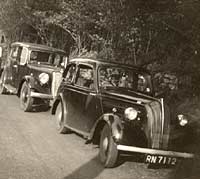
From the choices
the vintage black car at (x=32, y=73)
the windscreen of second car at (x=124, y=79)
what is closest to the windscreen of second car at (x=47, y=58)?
the vintage black car at (x=32, y=73)

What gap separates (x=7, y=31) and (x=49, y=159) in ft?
60.7

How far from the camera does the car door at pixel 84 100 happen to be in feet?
26.0

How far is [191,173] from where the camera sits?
7.25m

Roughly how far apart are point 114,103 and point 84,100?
89 centimetres

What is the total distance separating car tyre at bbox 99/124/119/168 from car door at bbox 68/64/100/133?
598 millimetres

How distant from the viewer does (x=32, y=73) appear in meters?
11.7

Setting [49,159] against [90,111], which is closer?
[49,159]

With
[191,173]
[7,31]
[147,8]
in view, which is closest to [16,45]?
[147,8]

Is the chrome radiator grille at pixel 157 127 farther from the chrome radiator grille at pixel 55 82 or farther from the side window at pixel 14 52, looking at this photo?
the side window at pixel 14 52

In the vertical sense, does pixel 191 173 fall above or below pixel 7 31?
below

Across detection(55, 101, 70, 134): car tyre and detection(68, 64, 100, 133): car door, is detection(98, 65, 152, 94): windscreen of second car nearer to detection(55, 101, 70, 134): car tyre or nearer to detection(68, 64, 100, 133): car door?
detection(68, 64, 100, 133): car door

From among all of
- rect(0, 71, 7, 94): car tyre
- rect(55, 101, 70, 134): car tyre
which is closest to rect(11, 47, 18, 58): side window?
rect(0, 71, 7, 94): car tyre

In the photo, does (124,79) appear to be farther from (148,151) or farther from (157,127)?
(148,151)

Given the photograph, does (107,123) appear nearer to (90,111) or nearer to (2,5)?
(90,111)
